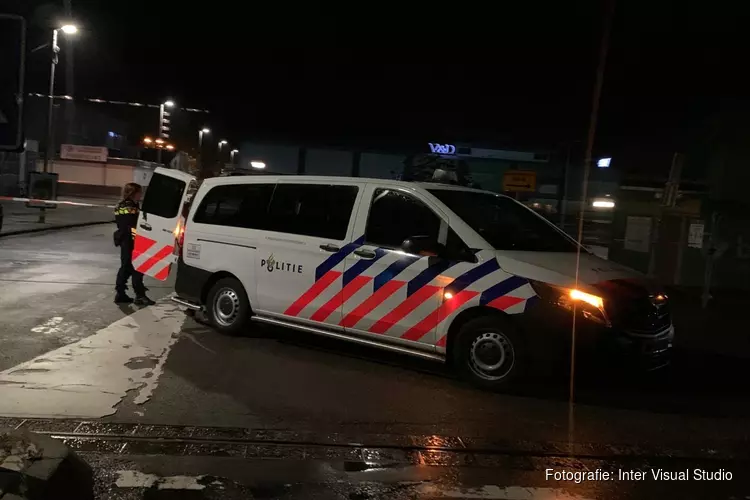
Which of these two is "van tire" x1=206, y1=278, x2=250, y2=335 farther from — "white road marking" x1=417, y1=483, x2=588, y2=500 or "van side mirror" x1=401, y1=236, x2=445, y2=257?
"white road marking" x1=417, y1=483, x2=588, y2=500

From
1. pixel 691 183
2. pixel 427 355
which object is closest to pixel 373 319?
pixel 427 355

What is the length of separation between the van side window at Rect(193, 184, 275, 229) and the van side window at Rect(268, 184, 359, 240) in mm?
155

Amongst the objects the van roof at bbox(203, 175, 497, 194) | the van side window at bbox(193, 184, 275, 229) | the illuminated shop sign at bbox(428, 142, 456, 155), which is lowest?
the van side window at bbox(193, 184, 275, 229)

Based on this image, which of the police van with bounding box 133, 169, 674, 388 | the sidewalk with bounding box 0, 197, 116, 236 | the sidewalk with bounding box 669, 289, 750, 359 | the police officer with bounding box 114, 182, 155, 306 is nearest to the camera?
the police van with bounding box 133, 169, 674, 388

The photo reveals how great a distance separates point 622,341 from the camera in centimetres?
560

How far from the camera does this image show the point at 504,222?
661 cm


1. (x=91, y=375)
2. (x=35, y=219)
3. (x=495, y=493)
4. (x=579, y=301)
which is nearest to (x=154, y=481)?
(x=495, y=493)

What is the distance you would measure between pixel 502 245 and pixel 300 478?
3.01m

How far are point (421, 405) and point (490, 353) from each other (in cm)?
82

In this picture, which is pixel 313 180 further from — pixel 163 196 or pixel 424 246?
pixel 163 196

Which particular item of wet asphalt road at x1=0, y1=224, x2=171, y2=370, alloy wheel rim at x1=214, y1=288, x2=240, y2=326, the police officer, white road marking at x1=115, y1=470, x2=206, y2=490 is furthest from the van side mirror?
the police officer

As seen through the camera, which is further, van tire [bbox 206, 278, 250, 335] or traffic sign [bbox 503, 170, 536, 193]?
traffic sign [bbox 503, 170, 536, 193]

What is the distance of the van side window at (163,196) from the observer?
901cm

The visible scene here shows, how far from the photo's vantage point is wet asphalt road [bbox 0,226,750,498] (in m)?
4.52
